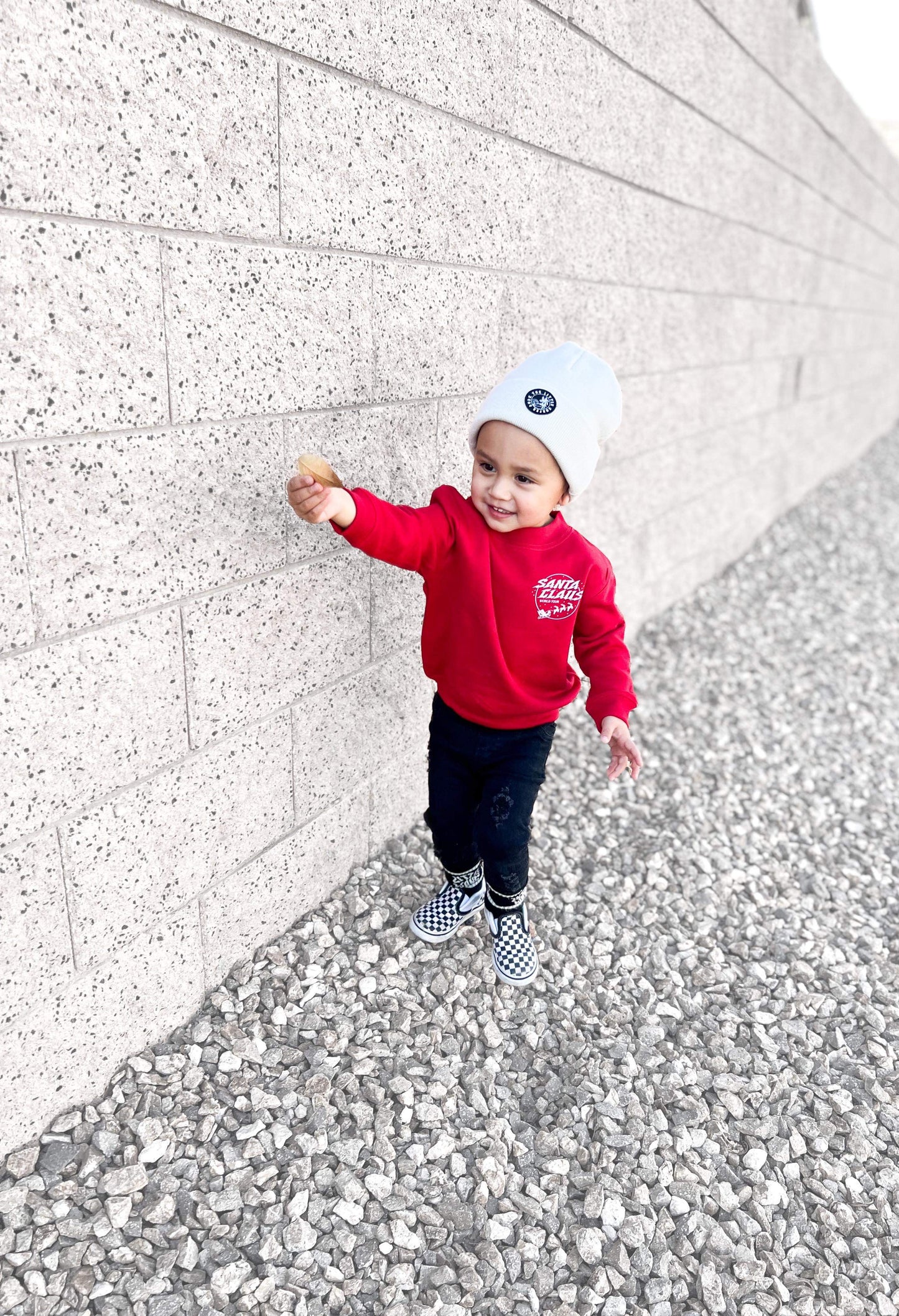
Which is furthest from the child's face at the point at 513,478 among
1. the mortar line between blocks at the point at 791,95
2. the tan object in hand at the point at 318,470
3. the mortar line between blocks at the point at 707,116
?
the mortar line between blocks at the point at 791,95

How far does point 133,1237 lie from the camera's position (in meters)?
1.74

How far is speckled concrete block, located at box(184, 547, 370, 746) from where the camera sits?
6.43 ft

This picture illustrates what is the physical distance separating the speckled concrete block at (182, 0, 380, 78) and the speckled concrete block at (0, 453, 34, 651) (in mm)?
858

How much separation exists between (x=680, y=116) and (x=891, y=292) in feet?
28.7

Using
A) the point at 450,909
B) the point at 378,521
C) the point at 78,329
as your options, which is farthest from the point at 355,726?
the point at 78,329

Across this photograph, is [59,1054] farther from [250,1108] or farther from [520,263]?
[520,263]

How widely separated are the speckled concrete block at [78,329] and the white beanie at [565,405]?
27.3 inches

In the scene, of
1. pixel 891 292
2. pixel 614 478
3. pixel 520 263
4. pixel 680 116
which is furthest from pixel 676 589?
pixel 891 292

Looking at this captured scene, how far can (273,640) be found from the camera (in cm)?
214

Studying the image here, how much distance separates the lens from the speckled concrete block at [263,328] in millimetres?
1726

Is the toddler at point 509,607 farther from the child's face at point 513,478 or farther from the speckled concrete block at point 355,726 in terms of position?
the speckled concrete block at point 355,726

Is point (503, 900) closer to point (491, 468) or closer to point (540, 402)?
point (491, 468)

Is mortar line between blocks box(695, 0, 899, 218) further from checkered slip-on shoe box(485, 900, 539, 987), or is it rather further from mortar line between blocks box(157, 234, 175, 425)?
checkered slip-on shoe box(485, 900, 539, 987)

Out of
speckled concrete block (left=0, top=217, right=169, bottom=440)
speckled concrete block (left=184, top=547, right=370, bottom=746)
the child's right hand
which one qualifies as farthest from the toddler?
Result: speckled concrete block (left=0, top=217, right=169, bottom=440)
